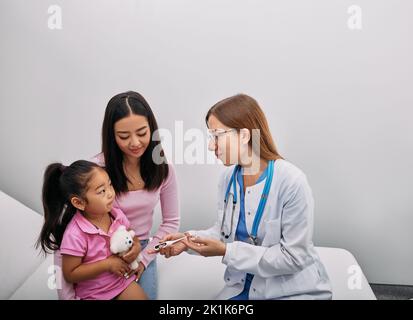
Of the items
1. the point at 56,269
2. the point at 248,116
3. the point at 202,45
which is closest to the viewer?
the point at 248,116

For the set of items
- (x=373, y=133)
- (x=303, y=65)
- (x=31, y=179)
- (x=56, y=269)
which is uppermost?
(x=303, y=65)

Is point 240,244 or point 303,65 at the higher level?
point 303,65

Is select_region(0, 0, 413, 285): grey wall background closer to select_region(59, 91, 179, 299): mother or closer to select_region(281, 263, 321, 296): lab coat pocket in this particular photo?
select_region(59, 91, 179, 299): mother

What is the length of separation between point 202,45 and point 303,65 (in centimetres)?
34

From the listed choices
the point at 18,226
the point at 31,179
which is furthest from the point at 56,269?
the point at 31,179

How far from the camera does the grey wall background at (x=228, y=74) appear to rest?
1.32 m

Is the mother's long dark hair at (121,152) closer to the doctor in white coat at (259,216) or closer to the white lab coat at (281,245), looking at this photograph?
the doctor in white coat at (259,216)

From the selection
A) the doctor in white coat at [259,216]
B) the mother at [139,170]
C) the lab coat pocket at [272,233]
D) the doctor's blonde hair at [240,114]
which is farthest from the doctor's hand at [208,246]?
the doctor's blonde hair at [240,114]

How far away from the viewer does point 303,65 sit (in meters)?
1.34

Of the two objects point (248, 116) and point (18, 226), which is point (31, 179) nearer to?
point (18, 226)

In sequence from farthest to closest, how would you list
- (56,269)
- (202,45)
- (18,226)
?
(18,226) → (202,45) → (56,269)

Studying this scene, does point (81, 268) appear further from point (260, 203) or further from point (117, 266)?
point (260, 203)

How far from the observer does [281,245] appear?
115cm

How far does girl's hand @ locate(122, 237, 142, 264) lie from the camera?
122 cm
